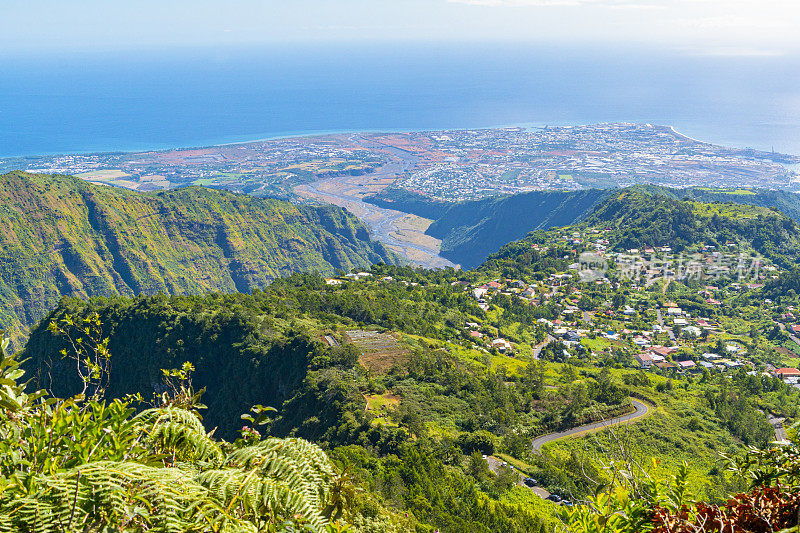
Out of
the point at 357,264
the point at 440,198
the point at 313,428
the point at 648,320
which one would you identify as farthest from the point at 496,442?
the point at 440,198

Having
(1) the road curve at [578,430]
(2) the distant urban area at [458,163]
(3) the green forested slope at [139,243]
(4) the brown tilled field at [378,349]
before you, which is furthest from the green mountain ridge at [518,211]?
(1) the road curve at [578,430]

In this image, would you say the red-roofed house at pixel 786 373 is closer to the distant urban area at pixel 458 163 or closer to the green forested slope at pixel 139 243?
the green forested slope at pixel 139 243

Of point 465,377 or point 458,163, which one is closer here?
point 465,377

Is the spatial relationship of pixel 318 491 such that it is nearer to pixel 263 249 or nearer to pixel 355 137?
pixel 263 249

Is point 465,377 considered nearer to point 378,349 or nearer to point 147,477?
point 378,349

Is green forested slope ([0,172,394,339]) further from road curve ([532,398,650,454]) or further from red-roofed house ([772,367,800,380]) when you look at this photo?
red-roofed house ([772,367,800,380])

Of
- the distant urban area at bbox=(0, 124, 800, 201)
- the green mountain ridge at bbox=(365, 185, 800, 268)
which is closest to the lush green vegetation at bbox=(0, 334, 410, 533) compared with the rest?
the green mountain ridge at bbox=(365, 185, 800, 268)

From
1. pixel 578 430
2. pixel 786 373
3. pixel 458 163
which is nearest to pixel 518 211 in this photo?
pixel 458 163
